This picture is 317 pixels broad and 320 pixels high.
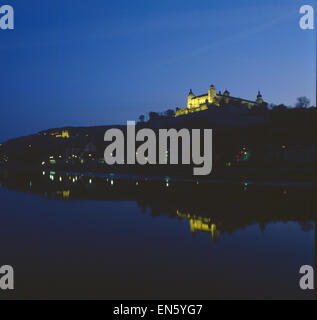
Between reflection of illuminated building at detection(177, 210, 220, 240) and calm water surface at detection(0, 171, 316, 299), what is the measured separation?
3 centimetres

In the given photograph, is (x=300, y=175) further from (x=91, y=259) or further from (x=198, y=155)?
(x=91, y=259)

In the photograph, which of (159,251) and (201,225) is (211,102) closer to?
(201,225)

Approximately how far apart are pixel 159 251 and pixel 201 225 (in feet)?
10.9

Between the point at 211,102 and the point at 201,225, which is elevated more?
the point at 211,102

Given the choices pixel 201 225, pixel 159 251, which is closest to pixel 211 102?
pixel 201 225

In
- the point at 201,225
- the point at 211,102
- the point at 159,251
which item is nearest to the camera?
the point at 159,251

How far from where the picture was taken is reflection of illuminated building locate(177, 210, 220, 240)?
10.3 meters

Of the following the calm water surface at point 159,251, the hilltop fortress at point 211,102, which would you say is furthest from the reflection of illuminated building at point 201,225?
the hilltop fortress at point 211,102

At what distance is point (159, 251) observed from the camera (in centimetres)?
838

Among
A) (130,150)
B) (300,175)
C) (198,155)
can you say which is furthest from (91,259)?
(130,150)

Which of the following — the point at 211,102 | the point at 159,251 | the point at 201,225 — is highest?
the point at 211,102
